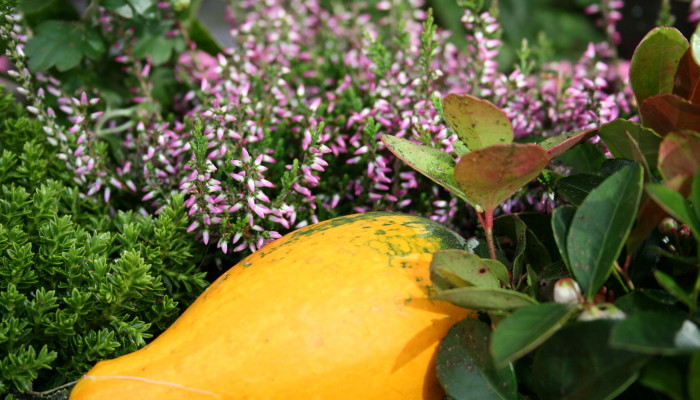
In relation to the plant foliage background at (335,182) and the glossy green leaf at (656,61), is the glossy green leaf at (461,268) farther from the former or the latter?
the glossy green leaf at (656,61)

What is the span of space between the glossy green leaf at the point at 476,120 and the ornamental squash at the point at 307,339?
0.72 feet

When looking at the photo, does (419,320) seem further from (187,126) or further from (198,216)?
(187,126)

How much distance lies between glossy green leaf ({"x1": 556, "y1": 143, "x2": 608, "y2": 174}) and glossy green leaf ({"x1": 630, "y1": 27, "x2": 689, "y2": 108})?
0.19 meters

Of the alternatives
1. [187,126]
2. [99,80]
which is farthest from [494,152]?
[99,80]

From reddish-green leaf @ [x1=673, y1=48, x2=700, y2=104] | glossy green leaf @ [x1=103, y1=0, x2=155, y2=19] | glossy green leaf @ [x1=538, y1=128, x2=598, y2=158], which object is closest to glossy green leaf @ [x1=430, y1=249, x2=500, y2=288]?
glossy green leaf @ [x1=538, y1=128, x2=598, y2=158]

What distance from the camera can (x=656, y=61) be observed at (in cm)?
107

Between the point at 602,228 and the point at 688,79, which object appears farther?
the point at 688,79

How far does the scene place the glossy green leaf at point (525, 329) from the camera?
0.74 metres

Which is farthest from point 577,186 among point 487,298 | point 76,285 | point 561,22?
point 561,22

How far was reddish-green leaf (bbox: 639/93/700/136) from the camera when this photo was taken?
3.10 ft

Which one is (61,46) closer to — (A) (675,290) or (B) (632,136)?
(B) (632,136)

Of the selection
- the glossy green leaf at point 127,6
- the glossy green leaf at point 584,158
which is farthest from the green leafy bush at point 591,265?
the glossy green leaf at point 127,6

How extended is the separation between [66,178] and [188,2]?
599mm

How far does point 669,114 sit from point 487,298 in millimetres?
426
